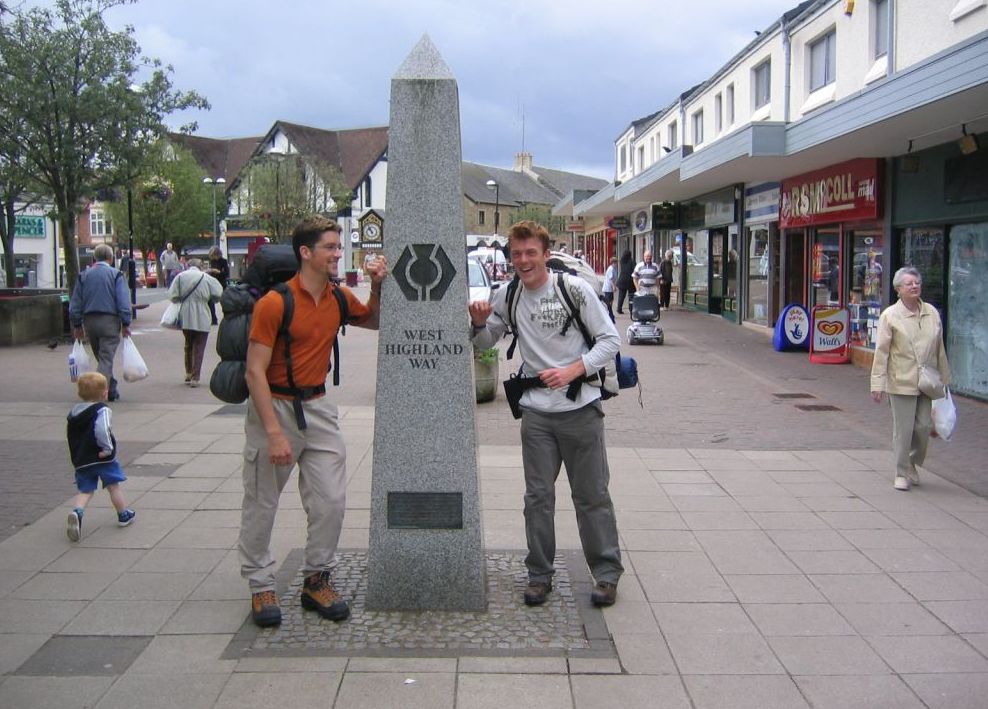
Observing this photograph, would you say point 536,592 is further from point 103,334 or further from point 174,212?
point 174,212

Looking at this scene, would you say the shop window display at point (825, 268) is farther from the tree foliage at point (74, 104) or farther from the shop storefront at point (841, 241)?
the tree foliage at point (74, 104)

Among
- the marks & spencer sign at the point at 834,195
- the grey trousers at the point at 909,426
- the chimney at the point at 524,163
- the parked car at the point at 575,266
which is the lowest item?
the grey trousers at the point at 909,426

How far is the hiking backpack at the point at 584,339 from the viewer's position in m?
4.82

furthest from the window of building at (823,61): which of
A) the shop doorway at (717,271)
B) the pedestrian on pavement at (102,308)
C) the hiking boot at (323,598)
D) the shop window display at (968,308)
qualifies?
the hiking boot at (323,598)

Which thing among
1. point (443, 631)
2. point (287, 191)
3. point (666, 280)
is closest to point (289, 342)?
point (443, 631)

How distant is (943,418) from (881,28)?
9699mm

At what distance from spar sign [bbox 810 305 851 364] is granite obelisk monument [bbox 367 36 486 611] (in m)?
12.3

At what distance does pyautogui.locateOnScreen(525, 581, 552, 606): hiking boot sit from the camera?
16.1 ft

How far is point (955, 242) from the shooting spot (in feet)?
41.1

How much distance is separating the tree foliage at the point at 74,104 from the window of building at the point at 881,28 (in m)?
13.5

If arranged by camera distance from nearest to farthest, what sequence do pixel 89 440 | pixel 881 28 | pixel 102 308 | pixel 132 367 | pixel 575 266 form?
1. pixel 89 440
2. pixel 132 367
3. pixel 102 308
4. pixel 881 28
5. pixel 575 266

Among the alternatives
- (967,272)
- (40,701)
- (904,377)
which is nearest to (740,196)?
(967,272)

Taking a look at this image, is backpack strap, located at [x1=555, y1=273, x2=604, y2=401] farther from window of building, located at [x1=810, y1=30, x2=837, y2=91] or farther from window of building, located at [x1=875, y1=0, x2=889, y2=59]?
window of building, located at [x1=810, y1=30, x2=837, y2=91]

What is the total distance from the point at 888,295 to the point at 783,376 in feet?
6.53
